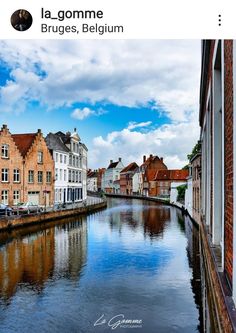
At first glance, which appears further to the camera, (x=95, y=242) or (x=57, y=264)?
(x=95, y=242)

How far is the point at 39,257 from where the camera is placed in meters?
14.2

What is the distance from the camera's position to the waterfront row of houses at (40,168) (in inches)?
1092

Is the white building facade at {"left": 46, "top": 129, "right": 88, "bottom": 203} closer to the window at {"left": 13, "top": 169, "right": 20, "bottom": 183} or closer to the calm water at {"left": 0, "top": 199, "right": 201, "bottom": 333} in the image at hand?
the window at {"left": 13, "top": 169, "right": 20, "bottom": 183}

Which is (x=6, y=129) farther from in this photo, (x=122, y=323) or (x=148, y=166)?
(x=148, y=166)

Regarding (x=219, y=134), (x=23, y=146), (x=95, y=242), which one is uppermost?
(x=23, y=146)

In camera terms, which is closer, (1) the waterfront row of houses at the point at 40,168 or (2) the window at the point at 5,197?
(2) the window at the point at 5,197

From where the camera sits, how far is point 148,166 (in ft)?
255

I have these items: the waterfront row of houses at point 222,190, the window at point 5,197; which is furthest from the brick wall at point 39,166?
the waterfront row of houses at point 222,190

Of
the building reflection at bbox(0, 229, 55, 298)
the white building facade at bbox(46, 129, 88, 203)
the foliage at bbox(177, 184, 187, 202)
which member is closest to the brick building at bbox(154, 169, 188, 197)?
the foliage at bbox(177, 184, 187, 202)

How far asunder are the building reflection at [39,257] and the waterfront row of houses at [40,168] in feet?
24.7

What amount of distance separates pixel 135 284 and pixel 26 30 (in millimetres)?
8988

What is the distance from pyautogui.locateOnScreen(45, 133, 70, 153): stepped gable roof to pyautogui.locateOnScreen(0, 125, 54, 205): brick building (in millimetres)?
1945

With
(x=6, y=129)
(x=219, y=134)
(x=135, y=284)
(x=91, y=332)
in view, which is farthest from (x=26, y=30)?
(x=6, y=129)

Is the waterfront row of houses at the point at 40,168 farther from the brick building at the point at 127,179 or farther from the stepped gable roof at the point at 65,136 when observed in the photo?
the brick building at the point at 127,179
